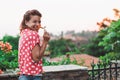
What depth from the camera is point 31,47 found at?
17.6ft

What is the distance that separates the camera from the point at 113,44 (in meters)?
13.7

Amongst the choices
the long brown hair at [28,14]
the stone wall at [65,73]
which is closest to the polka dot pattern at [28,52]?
the long brown hair at [28,14]

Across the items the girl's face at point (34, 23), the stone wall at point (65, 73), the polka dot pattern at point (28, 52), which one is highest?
the girl's face at point (34, 23)

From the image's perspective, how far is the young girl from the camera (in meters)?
5.36

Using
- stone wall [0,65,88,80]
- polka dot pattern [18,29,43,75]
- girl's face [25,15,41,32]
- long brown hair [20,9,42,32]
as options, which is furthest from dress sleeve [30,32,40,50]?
stone wall [0,65,88,80]

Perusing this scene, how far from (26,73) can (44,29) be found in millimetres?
613

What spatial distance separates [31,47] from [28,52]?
8 cm

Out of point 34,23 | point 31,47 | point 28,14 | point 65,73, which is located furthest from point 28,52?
point 65,73

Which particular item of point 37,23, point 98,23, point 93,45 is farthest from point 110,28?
point 93,45

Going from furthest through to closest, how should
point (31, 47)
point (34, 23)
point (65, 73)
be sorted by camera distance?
point (65, 73)
point (34, 23)
point (31, 47)

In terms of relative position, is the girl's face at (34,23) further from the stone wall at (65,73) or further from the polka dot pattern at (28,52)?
the stone wall at (65,73)

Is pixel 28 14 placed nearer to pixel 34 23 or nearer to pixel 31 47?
pixel 34 23

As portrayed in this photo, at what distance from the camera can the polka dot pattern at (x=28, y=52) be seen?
539cm

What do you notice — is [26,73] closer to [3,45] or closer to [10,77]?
[10,77]
